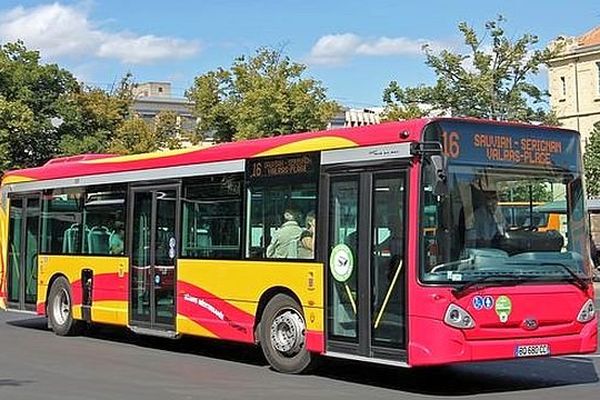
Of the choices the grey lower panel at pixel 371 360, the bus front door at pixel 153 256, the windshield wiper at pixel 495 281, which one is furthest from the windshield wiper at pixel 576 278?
the bus front door at pixel 153 256

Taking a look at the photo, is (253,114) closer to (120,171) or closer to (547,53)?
(547,53)

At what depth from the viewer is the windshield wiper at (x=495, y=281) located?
10875mm

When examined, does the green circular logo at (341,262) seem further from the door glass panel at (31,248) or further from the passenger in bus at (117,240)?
the door glass panel at (31,248)

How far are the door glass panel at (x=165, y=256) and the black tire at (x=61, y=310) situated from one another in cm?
284

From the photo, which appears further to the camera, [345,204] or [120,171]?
[120,171]

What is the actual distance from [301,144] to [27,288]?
324 inches

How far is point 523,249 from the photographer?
11.4 m

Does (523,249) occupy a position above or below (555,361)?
above

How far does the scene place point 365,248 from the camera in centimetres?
1181

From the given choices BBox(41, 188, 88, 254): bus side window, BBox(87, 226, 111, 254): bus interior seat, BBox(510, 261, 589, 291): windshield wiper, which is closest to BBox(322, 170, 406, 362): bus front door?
BBox(510, 261, 589, 291): windshield wiper

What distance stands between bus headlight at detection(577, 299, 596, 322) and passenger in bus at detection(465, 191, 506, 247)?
4.59 feet

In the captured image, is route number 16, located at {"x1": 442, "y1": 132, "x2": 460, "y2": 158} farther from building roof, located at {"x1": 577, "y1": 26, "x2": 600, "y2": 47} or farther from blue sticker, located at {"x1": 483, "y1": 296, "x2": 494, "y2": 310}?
building roof, located at {"x1": 577, "y1": 26, "x2": 600, "y2": 47}

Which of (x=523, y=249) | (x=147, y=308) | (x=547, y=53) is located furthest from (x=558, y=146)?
(x=547, y=53)

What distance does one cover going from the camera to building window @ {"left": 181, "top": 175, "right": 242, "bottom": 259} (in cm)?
1406
